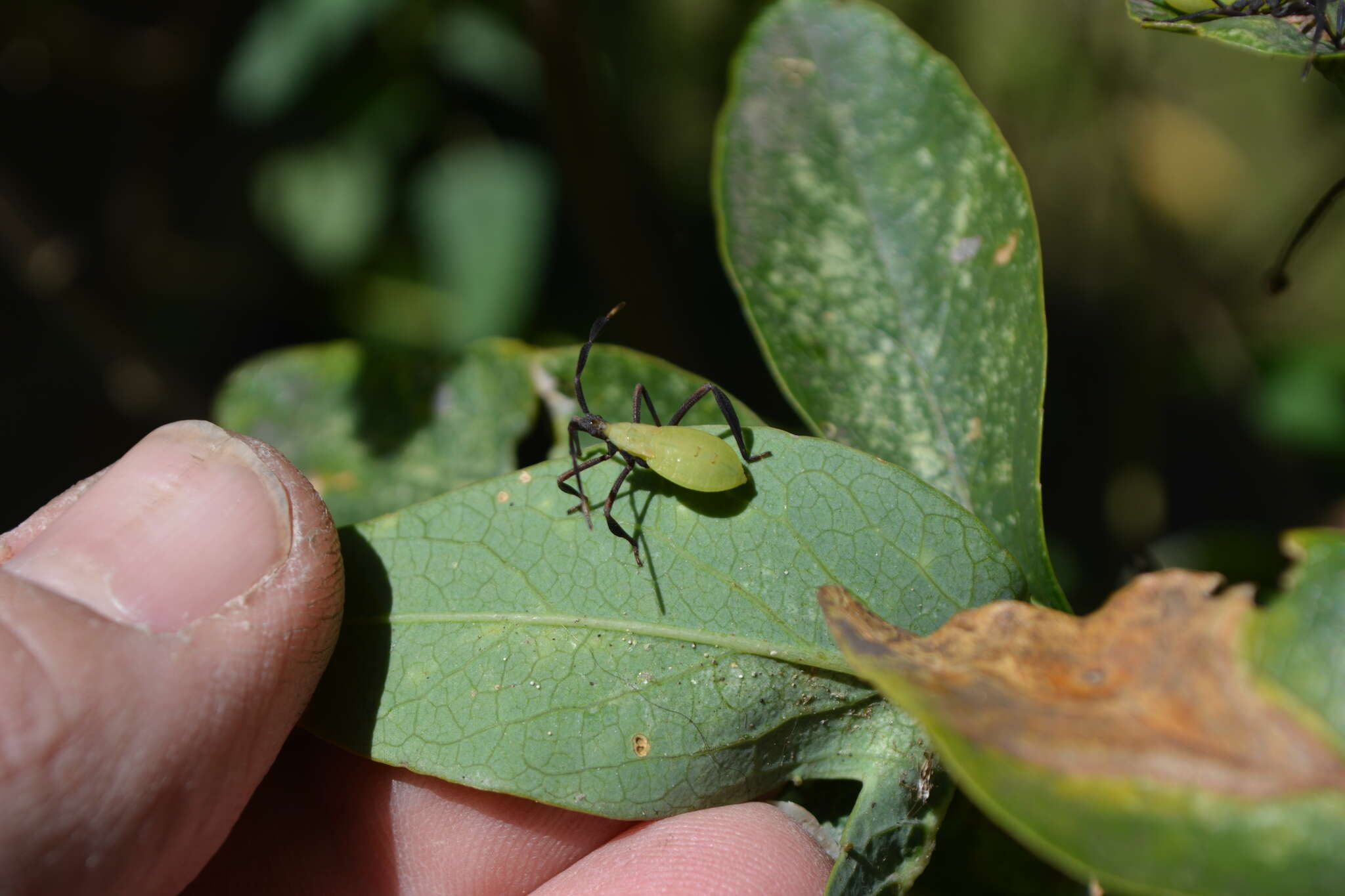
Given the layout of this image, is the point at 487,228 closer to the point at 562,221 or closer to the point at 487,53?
the point at 562,221

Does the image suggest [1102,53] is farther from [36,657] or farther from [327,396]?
[36,657]

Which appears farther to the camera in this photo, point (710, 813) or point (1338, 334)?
point (1338, 334)

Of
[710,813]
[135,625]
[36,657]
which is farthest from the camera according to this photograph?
[710,813]

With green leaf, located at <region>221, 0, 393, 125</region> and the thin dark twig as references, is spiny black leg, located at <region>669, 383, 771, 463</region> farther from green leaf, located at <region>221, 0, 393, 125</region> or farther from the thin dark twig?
green leaf, located at <region>221, 0, 393, 125</region>

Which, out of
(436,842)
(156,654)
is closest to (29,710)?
(156,654)

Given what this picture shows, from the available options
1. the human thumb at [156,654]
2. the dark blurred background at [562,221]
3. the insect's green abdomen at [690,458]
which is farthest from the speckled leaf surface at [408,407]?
the dark blurred background at [562,221]

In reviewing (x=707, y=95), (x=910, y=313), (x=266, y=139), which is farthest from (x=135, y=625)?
(x=707, y=95)

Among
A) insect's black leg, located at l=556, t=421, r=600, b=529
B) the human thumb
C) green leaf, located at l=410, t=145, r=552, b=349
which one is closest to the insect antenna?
insect's black leg, located at l=556, t=421, r=600, b=529
